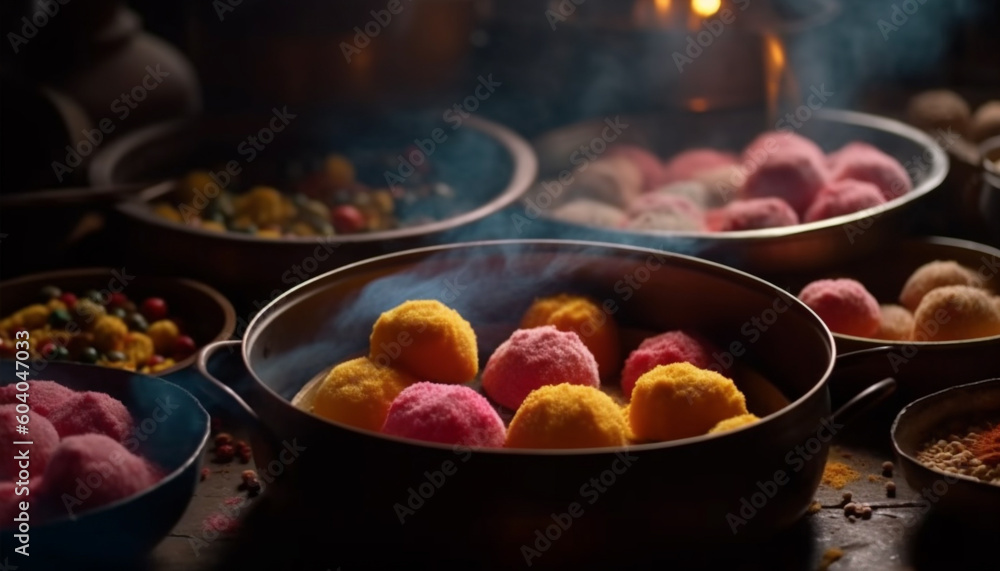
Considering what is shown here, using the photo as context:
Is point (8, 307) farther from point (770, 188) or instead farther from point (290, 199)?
point (770, 188)

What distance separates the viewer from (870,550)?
1526 mm

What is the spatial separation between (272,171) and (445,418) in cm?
157

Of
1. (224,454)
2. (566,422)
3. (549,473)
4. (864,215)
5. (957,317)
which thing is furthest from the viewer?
(864,215)

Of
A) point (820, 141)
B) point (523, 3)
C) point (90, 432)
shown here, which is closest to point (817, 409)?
point (90, 432)

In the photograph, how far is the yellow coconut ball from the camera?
6.84 ft

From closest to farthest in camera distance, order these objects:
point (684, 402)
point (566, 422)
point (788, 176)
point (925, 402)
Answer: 1. point (566, 422)
2. point (684, 402)
3. point (925, 402)
4. point (788, 176)

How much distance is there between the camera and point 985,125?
9.55 ft

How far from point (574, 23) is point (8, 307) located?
1.65m

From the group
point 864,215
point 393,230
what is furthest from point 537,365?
point 393,230

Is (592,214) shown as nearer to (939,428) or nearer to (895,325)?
(895,325)

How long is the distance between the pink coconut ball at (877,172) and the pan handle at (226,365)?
1.44 m

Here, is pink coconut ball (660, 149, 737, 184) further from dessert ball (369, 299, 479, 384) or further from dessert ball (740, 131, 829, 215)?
dessert ball (369, 299, 479, 384)

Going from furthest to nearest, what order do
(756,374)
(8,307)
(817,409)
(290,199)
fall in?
(290,199) < (8,307) < (756,374) < (817,409)

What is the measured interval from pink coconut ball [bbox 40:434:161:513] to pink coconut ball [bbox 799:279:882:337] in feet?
3.92
